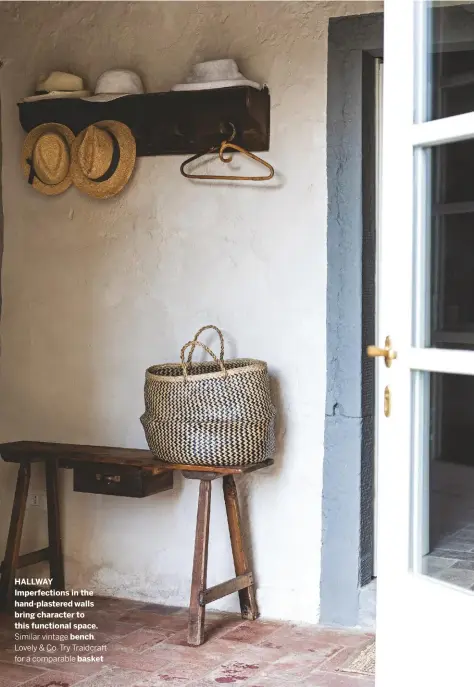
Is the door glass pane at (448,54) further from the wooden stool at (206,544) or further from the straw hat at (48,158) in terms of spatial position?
the straw hat at (48,158)

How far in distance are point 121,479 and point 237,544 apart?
1.82 feet

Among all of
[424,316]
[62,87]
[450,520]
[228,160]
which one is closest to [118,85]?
[62,87]

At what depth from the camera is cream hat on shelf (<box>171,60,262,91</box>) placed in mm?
3725

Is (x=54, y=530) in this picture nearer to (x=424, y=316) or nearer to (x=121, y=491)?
(x=121, y=491)

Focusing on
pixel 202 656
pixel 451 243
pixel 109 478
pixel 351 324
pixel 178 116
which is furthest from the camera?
pixel 178 116

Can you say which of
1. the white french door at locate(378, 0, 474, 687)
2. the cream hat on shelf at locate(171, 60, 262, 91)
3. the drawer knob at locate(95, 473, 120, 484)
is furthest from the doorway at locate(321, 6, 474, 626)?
the white french door at locate(378, 0, 474, 687)

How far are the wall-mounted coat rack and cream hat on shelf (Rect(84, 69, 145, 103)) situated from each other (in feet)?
0.10

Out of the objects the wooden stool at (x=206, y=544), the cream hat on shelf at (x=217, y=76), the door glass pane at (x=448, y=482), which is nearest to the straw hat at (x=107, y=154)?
the cream hat on shelf at (x=217, y=76)

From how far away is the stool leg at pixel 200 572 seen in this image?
3.50m

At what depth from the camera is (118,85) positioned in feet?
13.0

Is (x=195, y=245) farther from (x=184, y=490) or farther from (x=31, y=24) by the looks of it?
(x=31, y=24)

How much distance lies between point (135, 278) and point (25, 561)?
1.37 m

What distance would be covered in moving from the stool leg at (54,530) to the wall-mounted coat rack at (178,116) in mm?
1519

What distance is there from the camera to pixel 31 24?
432cm
